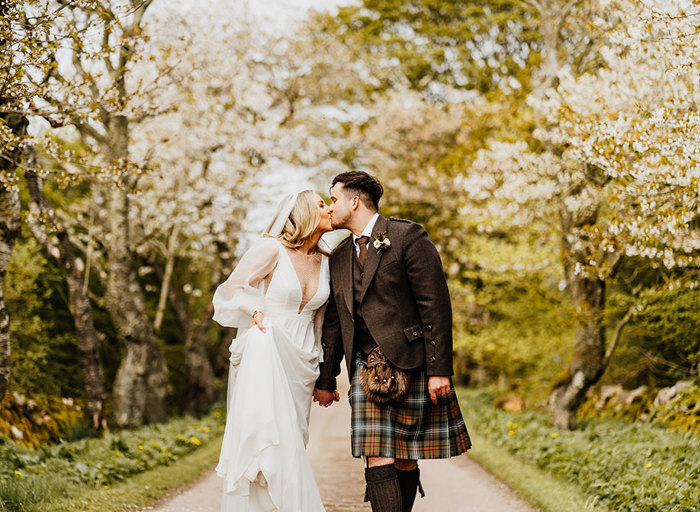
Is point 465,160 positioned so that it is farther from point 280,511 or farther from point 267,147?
point 280,511

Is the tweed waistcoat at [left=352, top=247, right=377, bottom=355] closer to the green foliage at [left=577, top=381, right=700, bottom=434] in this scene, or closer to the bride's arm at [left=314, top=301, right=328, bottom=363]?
the bride's arm at [left=314, top=301, right=328, bottom=363]

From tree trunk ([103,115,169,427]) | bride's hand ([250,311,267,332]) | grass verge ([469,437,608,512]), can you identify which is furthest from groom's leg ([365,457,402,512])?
tree trunk ([103,115,169,427])

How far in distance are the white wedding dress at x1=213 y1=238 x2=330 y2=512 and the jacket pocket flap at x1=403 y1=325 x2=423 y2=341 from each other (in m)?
0.65

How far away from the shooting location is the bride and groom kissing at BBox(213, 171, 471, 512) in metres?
4.22

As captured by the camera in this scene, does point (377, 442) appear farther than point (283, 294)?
No

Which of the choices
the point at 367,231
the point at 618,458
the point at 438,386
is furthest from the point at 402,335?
the point at 618,458

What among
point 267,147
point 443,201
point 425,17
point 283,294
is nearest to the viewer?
point 283,294

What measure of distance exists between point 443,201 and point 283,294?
12.6 meters

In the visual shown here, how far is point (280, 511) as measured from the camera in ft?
13.7

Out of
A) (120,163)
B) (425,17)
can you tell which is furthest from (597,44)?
(425,17)

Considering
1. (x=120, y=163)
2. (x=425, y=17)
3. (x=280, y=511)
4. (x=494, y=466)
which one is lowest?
(x=494, y=466)

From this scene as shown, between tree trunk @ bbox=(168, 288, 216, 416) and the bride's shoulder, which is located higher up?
the bride's shoulder

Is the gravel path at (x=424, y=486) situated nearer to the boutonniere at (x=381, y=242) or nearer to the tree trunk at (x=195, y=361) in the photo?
the boutonniere at (x=381, y=242)

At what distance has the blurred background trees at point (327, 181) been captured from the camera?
19.9ft
